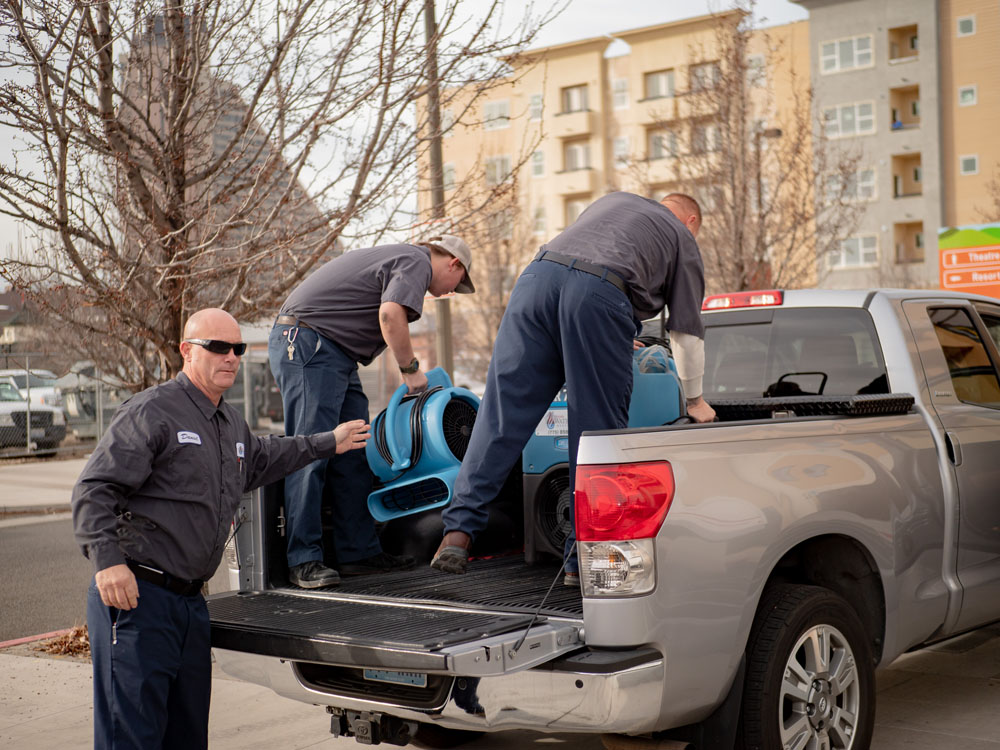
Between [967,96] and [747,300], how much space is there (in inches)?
1955

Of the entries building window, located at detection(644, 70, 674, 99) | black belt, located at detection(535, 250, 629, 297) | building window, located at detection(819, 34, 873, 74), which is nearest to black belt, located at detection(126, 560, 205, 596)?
black belt, located at detection(535, 250, 629, 297)

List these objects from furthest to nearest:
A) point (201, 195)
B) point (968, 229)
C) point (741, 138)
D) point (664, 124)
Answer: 1. point (968, 229)
2. point (664, 124)
3. point (741, 138)
4. point (201, 195)

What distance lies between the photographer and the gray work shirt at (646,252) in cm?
441

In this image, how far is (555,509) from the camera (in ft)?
15.3

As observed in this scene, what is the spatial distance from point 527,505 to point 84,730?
241cm

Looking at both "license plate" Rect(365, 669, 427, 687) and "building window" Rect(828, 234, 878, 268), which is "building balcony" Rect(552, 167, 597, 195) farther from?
"license plate" Rect(365, 669, 427, 687)

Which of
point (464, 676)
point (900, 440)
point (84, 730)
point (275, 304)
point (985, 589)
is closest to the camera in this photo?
point (464, 676)

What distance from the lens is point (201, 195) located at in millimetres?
6840

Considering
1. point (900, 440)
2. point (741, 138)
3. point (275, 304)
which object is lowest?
point (900, 440)

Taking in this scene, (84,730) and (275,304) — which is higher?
(275,304)

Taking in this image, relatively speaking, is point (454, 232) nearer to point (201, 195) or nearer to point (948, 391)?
point (201, 195)

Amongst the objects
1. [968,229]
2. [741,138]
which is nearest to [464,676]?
[741,138]

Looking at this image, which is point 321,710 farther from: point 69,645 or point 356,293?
point 69,645

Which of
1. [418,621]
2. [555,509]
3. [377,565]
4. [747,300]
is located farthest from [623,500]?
[747,300]
